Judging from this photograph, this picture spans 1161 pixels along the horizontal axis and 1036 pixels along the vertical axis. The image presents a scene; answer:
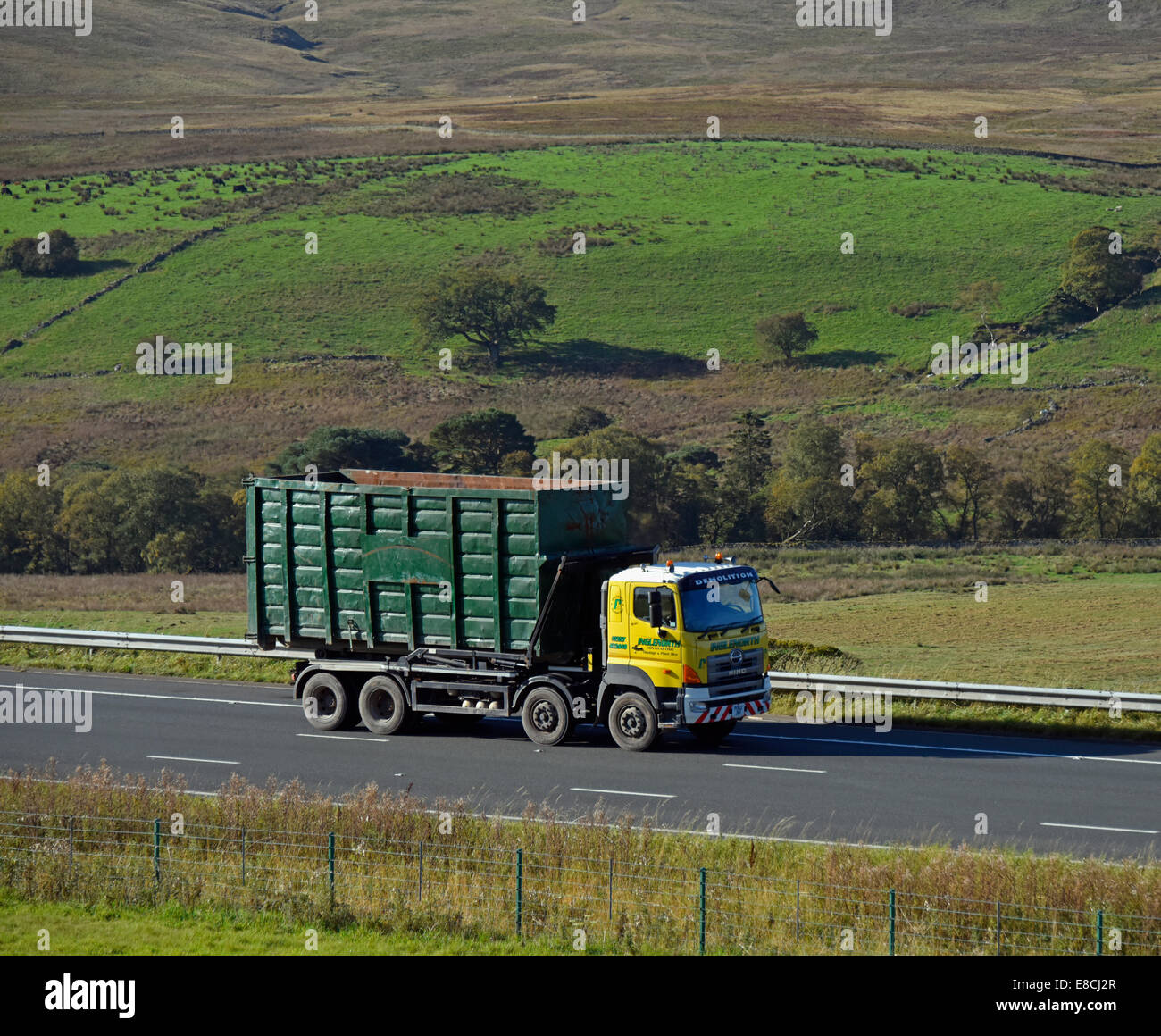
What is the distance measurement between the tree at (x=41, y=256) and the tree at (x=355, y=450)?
40.9 m

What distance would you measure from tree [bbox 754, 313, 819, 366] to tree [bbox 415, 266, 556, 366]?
13.6m

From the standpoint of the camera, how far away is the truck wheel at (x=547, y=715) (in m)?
20.8

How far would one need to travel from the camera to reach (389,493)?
21625 mm

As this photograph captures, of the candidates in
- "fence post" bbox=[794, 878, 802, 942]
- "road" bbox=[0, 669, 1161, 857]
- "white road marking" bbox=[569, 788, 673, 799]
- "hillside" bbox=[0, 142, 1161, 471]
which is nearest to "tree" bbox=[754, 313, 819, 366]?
"hillside" bbox=[0, 142, 1161, 471]

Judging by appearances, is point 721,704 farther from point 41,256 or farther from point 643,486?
point 41,256

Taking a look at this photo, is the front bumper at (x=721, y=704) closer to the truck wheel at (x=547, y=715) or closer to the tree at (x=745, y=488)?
the truck wheel at (x=547, y=715)

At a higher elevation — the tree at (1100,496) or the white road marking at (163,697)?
the tree at (1100,496)

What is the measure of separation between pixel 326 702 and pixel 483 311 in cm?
6705

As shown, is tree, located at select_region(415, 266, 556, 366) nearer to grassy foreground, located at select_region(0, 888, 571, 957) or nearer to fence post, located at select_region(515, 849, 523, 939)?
grassy foreground, located at select_region(0, 888, 571, 957)
